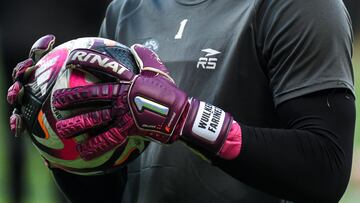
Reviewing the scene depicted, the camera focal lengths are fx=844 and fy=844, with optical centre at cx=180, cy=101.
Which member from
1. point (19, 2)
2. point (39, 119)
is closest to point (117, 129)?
point (39, 119)

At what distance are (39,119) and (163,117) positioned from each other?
41cm

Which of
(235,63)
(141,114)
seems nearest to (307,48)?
(235,63)

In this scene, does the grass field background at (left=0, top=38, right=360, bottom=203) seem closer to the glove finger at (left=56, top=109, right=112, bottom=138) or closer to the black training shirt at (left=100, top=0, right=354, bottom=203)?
the black training shirt at (left=100, top=0, right=354, bottom=203)

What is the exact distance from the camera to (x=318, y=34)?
2201 millimetres

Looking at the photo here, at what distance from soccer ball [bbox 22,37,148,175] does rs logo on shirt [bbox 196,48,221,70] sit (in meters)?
0.26

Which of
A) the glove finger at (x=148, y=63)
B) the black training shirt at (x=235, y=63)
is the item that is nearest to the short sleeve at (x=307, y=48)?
the black training shirt at (x=235, y=63)

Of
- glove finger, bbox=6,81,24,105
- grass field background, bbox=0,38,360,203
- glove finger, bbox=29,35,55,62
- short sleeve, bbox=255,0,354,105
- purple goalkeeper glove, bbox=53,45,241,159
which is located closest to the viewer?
purple goalkeeper glove, bbox=53,45,241,159

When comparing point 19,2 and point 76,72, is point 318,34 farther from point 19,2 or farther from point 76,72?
point 19,2

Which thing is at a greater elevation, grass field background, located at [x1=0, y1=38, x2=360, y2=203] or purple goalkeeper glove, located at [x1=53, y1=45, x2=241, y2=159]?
purple goalkeeper glove, located at [x1=53, y1=45, x2=241, y2=159]

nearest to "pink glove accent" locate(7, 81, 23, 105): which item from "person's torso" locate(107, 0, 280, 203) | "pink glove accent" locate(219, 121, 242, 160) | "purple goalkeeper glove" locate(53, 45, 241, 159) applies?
"purple goalkeeper glove" locate(53, 45, 241, 159)

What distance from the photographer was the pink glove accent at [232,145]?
82.2 inches

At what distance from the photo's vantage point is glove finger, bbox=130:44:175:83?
2.12m

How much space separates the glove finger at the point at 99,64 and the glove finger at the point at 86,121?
9cm

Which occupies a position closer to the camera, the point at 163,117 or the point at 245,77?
the point at 163,117
